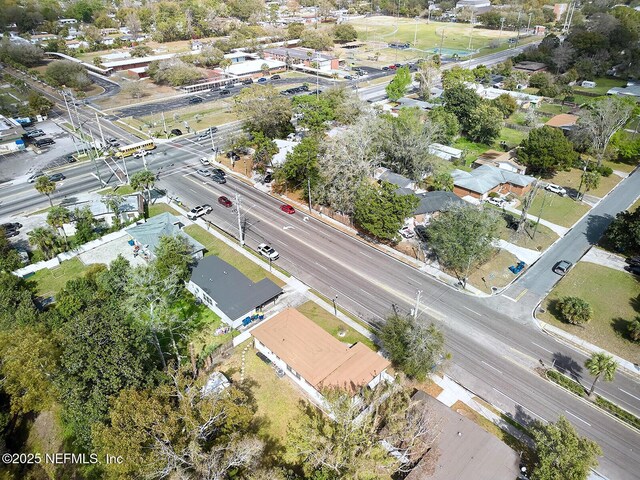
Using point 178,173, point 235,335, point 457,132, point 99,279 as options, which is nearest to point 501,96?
point 457,132

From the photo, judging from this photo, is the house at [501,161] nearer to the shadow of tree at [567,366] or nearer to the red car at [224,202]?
the shadow of tree at [567,366]

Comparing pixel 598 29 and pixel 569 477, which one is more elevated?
pixel 598 29

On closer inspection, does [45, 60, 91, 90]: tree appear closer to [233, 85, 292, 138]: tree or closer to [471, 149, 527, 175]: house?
[233, 85, 292, 138]: tree

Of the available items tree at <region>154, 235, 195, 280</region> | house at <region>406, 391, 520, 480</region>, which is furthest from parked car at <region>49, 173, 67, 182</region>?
house at <region>406, 391, 520, 480</region>

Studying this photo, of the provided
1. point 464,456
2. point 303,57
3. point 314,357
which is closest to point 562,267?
point 464,456

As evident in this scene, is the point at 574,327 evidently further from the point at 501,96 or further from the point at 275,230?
the point at 501,96

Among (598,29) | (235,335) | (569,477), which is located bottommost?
(235,335)

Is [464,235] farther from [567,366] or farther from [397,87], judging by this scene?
[397,87]
